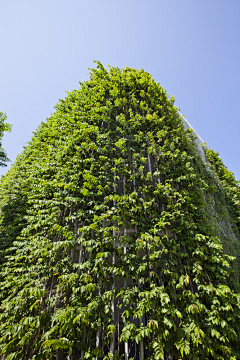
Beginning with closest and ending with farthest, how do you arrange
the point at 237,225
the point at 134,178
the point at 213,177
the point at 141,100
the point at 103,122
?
1. the point at 134,178
2. the point at 103,122
3. the point at 141,100
4. the point at 213,177
5. the point at 237,225

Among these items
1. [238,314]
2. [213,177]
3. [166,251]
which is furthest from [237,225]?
[166,251]

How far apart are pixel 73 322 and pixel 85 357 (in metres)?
0.52

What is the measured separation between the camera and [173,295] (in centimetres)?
265

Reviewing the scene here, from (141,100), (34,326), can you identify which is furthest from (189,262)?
(141,100)

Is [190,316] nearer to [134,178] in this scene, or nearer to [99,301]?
[99,301]

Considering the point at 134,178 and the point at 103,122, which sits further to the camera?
the point at 103,122

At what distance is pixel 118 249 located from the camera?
9.11ft

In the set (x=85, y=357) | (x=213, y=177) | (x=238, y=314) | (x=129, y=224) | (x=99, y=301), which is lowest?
(x=85, y=357)

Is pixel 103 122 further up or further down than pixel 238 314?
further up

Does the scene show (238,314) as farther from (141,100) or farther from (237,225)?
(141,100)

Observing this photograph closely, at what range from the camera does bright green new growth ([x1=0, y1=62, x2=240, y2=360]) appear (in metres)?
2.38

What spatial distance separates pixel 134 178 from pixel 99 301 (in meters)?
2.17

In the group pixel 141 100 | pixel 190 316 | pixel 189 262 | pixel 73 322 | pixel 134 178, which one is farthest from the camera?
pixel 141 100

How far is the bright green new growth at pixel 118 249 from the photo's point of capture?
7.82 feet
